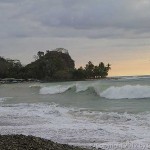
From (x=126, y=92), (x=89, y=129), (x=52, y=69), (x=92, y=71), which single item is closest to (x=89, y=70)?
(x=92, y=71)

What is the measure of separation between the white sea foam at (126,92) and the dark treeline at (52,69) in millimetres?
92667

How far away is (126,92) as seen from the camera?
39.5 meters

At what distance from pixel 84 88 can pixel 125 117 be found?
112 ft

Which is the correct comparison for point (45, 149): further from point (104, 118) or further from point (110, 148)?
point (104, 118)

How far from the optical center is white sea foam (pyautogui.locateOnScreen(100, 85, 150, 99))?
36.9 meters

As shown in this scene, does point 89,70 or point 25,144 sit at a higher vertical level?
point 89,70

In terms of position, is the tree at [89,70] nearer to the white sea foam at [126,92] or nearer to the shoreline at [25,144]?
the white sea foam at [126,92]

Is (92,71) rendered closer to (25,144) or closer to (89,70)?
(89,70)

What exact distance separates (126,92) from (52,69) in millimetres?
103255

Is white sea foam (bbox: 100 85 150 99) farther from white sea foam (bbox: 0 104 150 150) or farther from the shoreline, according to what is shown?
the shoreline

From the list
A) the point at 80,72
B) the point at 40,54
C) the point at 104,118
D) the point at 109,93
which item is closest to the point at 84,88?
the point at 109,93

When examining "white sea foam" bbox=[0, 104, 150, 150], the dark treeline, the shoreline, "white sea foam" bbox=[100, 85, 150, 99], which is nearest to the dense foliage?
the dark treeline

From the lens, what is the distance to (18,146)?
9.26m

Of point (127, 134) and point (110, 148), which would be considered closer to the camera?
point (110, 148)
